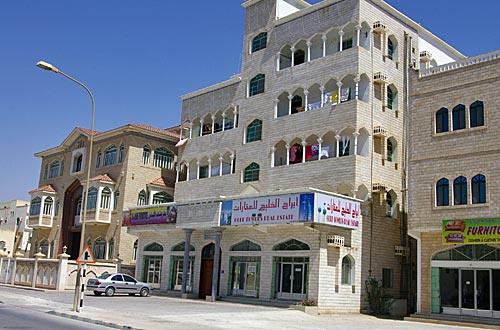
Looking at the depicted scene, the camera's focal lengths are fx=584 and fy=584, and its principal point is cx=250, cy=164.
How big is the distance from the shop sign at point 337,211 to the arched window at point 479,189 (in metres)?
5.91

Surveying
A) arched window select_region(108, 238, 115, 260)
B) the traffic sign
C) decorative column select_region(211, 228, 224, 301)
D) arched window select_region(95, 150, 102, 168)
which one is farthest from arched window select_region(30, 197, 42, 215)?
the traffic sign

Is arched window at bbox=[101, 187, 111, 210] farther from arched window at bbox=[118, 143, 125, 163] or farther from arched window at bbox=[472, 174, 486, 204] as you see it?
arched window at bbox=[472, 174, 486, 204]

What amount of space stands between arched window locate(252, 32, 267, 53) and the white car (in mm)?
16419

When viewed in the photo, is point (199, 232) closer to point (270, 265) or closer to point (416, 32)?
point (270, 265)

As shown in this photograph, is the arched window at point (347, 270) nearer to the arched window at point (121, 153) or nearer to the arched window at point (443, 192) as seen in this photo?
the arched window at point (443, 192)

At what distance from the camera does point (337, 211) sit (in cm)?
2827

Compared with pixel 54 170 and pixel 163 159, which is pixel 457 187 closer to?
pixel 163 159

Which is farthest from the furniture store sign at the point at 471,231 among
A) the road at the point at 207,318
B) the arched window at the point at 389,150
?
the arched window at the point at 389,150

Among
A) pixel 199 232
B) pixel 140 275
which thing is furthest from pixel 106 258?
pixel 199 232

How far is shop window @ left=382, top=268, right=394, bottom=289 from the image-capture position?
3141cm

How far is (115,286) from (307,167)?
43.0 ft

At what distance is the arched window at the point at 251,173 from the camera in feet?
117

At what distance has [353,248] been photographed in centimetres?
2959

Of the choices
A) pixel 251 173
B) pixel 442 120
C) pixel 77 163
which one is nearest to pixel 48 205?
pixel 77 163
